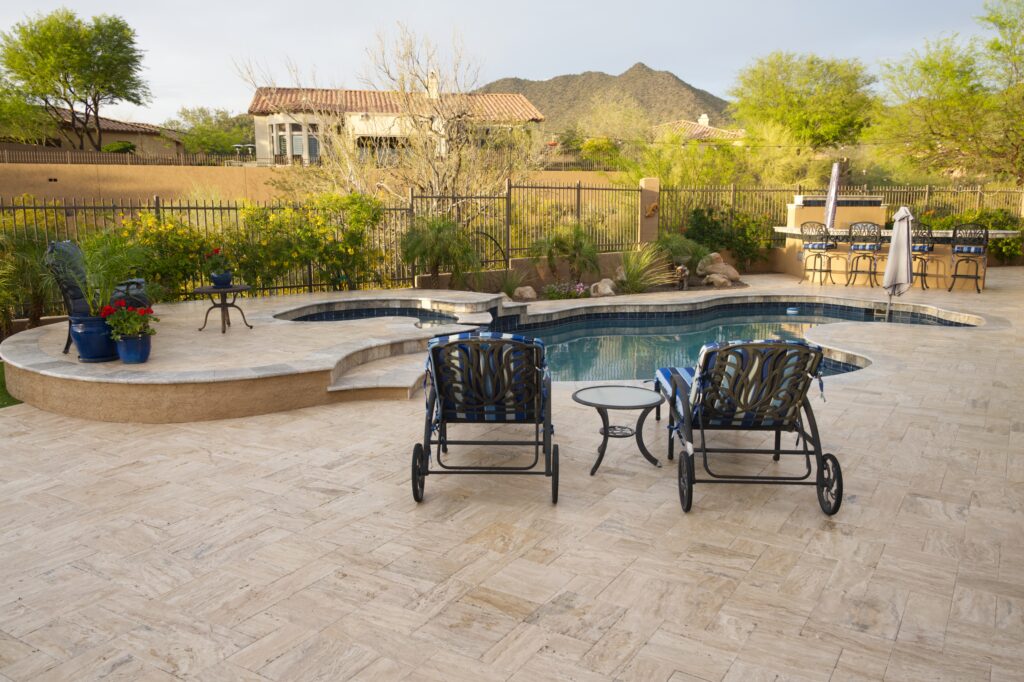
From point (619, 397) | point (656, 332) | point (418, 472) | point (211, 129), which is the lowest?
point (656, 332)

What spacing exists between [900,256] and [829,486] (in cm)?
680

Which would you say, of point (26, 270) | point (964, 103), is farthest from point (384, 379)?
point (964, 103)

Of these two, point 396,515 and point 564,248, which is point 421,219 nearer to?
point 564,248

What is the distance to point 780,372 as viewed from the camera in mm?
3992

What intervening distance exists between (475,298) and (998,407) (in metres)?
6.64

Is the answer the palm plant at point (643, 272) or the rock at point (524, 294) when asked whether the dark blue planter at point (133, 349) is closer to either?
the rock at point (524, 294)

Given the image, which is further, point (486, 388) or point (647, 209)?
→ point (647, 209)

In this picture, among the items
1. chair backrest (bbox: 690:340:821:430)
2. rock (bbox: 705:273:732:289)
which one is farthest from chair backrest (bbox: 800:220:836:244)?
chair backrest (bbox: 690:340:821:430)

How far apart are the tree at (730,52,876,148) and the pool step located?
127 ft

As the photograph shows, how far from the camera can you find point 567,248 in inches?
524

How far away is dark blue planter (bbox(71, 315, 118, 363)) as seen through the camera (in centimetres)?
616

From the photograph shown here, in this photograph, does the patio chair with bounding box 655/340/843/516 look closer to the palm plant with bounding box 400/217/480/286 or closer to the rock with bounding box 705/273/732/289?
the palm plant with bounding box 400/217/480/286

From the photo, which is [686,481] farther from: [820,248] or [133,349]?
[820,248]

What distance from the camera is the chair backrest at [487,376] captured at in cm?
411
